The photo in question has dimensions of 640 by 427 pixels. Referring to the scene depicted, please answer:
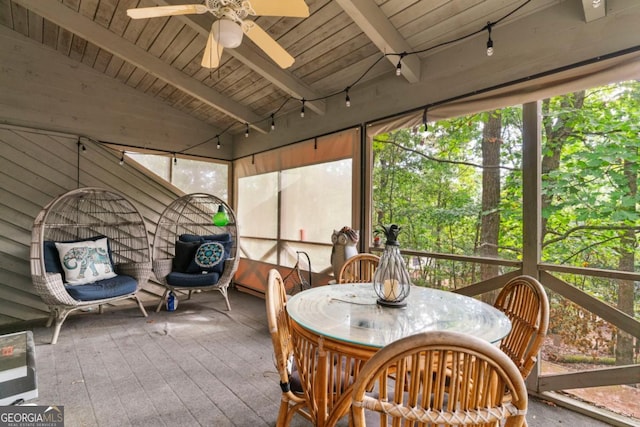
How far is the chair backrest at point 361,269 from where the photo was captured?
2.41 m

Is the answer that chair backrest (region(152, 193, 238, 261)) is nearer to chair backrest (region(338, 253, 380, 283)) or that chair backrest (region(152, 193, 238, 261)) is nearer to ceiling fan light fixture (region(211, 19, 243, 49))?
chair backrest (region(338, 253, 380, 283))

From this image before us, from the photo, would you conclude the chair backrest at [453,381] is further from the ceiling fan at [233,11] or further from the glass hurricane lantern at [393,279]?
the ceiling fan at [233,11]

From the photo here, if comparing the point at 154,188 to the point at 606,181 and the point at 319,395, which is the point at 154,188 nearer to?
the point at 319,395

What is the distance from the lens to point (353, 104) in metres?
3.57

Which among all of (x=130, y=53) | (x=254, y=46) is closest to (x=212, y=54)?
(x=254, y=46)

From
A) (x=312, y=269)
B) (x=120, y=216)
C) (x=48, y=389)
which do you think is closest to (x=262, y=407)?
(x=48, y=389)

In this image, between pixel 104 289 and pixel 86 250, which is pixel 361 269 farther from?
pixel 86 250

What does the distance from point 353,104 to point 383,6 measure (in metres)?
1.18

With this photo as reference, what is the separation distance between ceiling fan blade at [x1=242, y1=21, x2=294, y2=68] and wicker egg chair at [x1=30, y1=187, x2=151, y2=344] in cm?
276

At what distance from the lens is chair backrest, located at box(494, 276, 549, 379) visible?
4.48 feet

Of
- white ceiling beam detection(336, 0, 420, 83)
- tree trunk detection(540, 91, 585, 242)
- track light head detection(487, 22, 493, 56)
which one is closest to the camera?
track light head detection(487, 22, 493, 56)

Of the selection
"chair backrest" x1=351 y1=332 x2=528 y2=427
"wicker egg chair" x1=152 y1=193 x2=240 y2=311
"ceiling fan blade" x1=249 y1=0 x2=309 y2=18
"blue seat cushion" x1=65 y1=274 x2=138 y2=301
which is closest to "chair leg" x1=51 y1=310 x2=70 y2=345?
"blue seat cushion" x1=65 y1=274 x2=138 y2=301

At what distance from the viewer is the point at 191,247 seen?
424 centimetres

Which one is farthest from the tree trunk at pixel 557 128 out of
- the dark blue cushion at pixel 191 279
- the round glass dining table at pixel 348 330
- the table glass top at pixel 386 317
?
the dark blue cushion at pixel 191 279
